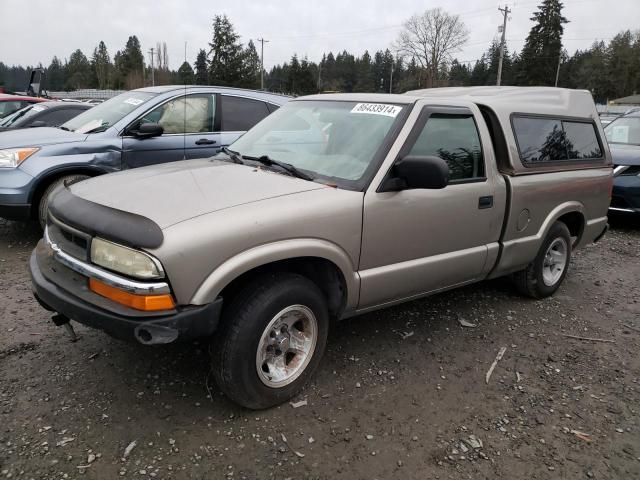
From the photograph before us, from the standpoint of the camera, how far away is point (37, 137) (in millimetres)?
5508

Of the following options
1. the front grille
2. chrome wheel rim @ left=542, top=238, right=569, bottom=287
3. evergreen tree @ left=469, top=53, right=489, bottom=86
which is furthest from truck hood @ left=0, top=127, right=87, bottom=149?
evergreen tree @ left=469, top=53, right=489, bottom=86

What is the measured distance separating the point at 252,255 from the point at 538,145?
2.94m

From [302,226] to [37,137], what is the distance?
169 inches

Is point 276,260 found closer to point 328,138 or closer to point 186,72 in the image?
point 328,138

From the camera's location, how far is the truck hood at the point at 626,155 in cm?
761

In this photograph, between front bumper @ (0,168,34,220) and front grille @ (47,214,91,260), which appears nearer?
front grille @ (47,214,91,260)

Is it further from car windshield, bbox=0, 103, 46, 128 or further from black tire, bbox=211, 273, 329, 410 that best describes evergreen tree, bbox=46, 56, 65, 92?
black tire, bbox=211, 273, 329, 410

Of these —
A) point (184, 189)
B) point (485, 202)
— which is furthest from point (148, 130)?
point (485, 202)

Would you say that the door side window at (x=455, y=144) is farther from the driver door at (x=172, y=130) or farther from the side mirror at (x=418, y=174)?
the driver door at (x=172, y=130)

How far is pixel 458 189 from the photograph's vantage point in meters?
3.49

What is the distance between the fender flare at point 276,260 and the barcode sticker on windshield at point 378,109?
1072mm

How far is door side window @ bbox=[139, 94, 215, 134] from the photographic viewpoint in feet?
19.5

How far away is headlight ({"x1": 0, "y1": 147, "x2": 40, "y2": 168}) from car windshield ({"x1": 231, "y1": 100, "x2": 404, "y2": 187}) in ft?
9.12

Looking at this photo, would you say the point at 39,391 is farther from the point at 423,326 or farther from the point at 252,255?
the point at 423,326
